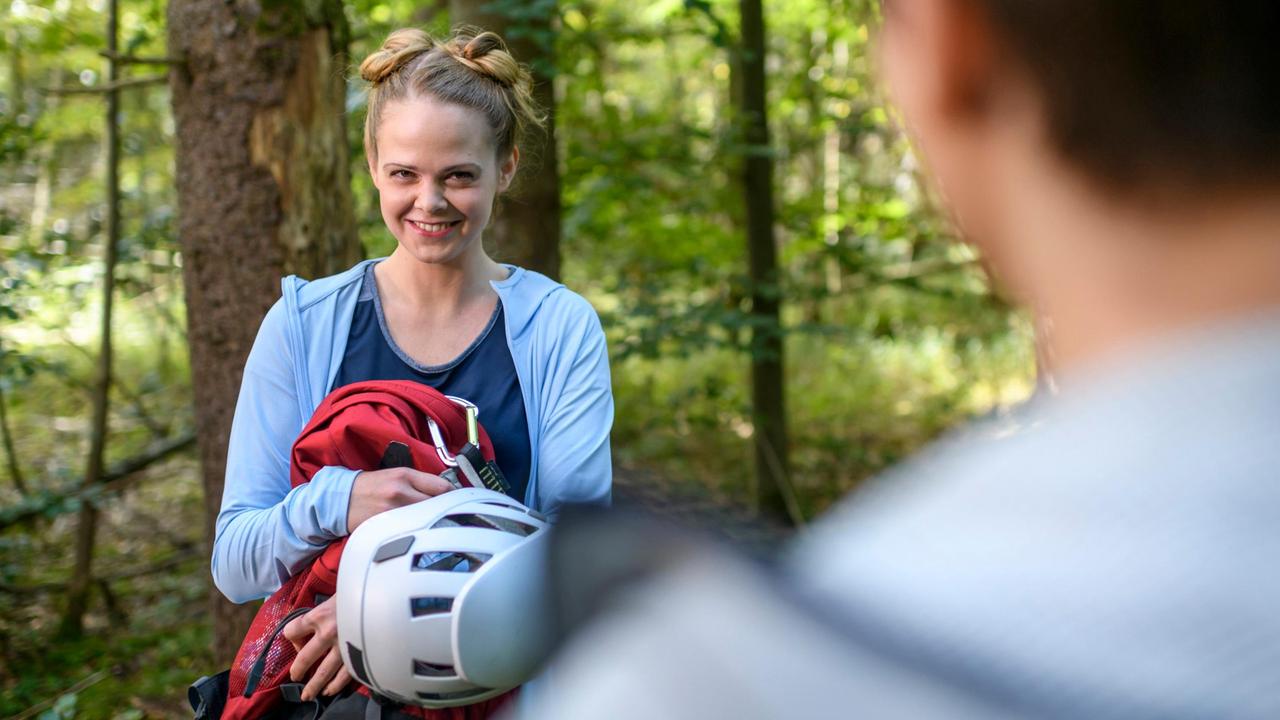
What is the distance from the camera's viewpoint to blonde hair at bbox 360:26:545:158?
249 cm

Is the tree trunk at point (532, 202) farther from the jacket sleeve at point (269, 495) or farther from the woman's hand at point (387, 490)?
the woman's hand at point (387, 490)

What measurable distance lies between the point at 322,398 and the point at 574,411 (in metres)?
0.58

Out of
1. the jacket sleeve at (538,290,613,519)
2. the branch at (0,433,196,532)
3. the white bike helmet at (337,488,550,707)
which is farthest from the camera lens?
the branch at (0,433,196,532)

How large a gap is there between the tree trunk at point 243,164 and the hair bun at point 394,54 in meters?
1.13

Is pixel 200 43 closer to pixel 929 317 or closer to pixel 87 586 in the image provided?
pixel 87 586

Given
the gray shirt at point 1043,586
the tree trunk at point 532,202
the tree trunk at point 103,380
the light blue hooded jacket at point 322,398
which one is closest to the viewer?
the gray shirt at point 1043,586

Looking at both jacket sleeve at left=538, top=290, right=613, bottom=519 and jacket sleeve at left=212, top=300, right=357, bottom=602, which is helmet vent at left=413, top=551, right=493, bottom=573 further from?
jacket sleeve at left=538, top=290, right=613, bottom=519

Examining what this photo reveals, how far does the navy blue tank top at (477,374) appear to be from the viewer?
93.9 inches

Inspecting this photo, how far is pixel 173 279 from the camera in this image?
20.6 ft

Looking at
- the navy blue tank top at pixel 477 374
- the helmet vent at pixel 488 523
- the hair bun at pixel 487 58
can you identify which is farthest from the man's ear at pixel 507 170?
the helmet vent at pixel 488 523

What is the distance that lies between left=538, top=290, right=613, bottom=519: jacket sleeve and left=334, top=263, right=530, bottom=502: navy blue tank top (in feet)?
0.20

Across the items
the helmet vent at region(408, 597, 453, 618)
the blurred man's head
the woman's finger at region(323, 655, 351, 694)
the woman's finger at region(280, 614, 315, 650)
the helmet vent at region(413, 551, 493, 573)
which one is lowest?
the woman's finger at region(323, 655, 351, 694)

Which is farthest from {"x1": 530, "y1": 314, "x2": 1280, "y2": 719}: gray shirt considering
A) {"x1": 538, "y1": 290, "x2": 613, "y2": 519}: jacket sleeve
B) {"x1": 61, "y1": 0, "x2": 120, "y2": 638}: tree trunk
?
{"x1": 61, "y1": 0, "x2": 120, "y2": 638}: tree trunk

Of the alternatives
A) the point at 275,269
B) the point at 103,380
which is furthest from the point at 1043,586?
the point at 103,380
